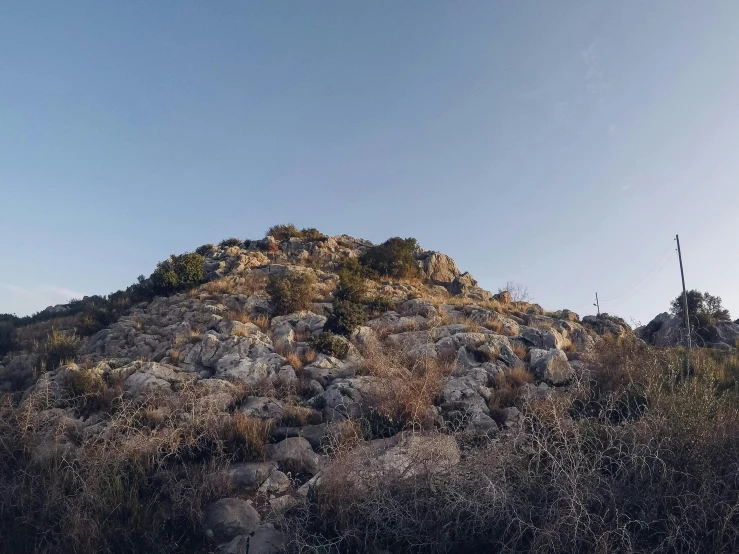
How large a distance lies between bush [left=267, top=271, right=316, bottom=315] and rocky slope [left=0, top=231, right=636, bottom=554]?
1.25ft

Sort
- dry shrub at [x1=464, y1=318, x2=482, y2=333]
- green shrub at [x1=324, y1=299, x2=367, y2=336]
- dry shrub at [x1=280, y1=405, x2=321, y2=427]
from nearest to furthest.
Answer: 1. dry shrub at [x1=280, y1=405, x2=321, y2=427]
2. green shrub at [x1=324, y1=299, x2=367, y2=336]
3. dry shrub at [x1=464, y1=318, x2=482, y2=333]

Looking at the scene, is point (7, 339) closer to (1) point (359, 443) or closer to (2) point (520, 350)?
(1) point (359, 443)

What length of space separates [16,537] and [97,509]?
3.07ft

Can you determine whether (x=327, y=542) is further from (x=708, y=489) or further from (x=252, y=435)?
(x=708, y=489)

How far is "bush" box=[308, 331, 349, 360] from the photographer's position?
13.5 meters

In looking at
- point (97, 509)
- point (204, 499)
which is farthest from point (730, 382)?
point (97, 509)

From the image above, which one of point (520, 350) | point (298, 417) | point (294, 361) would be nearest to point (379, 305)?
point (520, 350)

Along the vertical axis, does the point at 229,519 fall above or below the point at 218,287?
below

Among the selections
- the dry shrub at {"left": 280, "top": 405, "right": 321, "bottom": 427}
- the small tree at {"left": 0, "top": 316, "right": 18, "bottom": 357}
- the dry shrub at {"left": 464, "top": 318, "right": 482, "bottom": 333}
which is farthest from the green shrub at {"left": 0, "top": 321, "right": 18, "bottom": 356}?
the dry shrub at {"left": 464, "top": 318, "right": 482, "bottom": 333}

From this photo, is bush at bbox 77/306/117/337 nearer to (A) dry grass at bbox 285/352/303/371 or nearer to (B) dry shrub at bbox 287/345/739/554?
(A) dry grass at bbox 285/352/303/371

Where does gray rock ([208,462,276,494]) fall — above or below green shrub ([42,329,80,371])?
below

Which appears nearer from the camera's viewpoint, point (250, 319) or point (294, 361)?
point (294, 361)

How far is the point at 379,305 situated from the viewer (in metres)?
17.8

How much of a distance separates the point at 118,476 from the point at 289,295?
1105 centimetres
